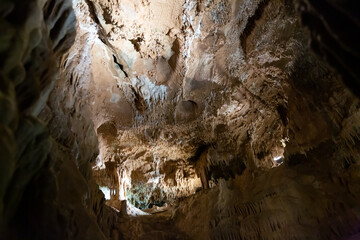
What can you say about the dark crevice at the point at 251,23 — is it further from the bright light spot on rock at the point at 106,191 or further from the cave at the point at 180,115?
the bright light spot on rock at the point at 106,191

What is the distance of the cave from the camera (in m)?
2.63

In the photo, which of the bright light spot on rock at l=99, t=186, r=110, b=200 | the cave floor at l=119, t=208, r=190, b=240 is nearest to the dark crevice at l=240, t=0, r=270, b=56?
the cave floor at l=119, t=208, r=190, b=240

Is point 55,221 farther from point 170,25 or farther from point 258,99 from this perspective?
point 258,99

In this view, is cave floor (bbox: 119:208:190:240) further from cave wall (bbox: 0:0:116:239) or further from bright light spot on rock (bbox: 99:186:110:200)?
cave wall (bbox: 0:0:116:239)

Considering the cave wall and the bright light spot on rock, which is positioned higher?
the bright light spot on rock

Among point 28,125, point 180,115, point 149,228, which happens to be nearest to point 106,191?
→ point 149,228

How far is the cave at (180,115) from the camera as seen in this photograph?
2629 mm

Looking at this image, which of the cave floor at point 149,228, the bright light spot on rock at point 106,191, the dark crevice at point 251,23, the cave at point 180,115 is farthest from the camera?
the bright light spot on rock at point 106,191

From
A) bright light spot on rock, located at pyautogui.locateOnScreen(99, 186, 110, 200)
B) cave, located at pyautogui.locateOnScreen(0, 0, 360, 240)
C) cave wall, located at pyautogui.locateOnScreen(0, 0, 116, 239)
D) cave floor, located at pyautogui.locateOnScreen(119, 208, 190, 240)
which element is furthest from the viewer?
bright light spot on rock, located at pyautogui.locateOnScreen(99, 186, 110, 200)

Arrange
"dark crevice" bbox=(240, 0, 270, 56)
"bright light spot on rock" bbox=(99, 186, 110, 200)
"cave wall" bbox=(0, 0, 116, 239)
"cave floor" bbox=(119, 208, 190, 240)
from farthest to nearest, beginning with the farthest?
"bright light spot on rock" bbox=(99, 186, 110, 200), "cave floor" bbox=(119, 208, 190, 240), "dark crevice" bbox=(240, 0, 270, 56), "cave wall" bbox=(0, 0, 116, 239)

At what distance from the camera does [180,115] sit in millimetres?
8156

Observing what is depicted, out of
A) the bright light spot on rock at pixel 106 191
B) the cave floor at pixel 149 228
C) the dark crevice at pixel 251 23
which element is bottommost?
the cave floor at pixel 149 228

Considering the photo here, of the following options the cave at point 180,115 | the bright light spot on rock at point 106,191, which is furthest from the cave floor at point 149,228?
the bright light spot on rock at point 106,191

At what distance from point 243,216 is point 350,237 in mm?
2471
